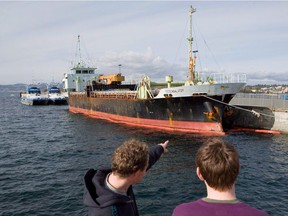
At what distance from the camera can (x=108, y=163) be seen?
16.7 metres

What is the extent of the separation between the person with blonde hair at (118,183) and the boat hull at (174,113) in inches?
872

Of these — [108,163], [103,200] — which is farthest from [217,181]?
[108,163]

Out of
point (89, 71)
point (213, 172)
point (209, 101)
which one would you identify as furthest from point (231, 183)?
point (89, 71)

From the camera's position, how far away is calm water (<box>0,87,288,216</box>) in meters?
11.4

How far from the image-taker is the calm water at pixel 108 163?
11383 millimetres

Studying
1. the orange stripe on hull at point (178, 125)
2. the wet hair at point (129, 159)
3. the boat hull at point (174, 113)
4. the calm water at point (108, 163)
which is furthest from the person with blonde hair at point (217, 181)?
the orange stripe on hull at point (178, 125)

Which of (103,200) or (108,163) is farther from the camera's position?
(108,163)

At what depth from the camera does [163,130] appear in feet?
87.1

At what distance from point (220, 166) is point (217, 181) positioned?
13cm

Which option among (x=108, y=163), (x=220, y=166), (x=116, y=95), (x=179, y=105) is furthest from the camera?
(x=116, y=95)

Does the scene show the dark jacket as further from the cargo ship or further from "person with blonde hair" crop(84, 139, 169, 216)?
the cargo ship

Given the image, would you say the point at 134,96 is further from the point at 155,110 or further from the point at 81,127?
the point at 81,127

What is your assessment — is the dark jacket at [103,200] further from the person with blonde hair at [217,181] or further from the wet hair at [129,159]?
the person with blonde hair at [217,181]

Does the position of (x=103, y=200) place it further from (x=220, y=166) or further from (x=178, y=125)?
(x=178, y=125)
